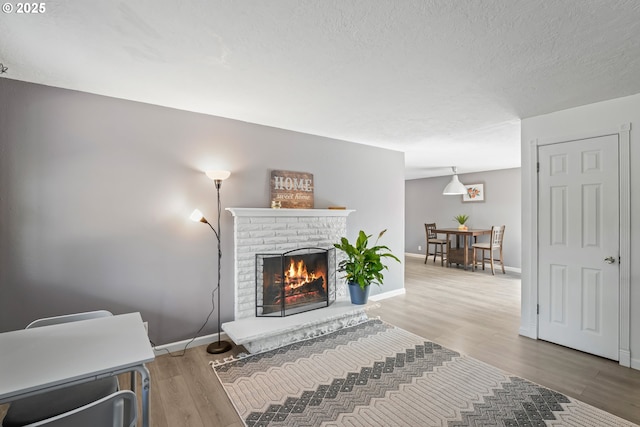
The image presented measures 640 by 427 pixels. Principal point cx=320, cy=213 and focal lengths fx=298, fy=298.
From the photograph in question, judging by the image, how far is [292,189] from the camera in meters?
3.66

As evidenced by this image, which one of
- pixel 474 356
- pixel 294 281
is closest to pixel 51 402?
pixel 294 281

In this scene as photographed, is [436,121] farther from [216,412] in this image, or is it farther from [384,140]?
[216,412]

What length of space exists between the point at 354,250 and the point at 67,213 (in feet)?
Result: 9.35

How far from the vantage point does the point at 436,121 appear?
11.0ft

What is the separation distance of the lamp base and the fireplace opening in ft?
1.45

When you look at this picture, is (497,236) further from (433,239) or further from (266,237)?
(266,237)

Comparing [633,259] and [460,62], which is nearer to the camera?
[460,62]

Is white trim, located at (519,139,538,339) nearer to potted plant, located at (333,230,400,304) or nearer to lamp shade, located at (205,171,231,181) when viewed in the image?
potted plant, located at (333,230,400,304)

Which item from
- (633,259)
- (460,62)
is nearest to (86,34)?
(460,62)

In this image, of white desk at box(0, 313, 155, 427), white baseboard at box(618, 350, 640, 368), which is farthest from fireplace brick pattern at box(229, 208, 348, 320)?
white baseboard at box(618, 350, 640, 368)

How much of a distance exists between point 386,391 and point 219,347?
163cm

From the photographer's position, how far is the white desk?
1.14m

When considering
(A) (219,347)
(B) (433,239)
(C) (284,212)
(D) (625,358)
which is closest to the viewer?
(D) (625,358)

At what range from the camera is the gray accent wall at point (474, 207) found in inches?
268
